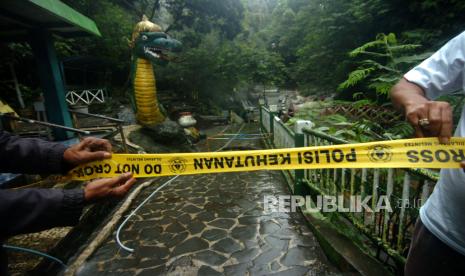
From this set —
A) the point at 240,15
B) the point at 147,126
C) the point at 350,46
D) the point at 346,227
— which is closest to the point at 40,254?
the point at 346,227

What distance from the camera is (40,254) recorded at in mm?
3246

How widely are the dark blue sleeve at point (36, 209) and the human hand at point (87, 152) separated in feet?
1.51

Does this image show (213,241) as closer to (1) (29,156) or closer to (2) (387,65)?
(1) (29,156)

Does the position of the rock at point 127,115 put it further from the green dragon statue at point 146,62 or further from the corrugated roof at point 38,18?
the corrugated roof at point 38,18

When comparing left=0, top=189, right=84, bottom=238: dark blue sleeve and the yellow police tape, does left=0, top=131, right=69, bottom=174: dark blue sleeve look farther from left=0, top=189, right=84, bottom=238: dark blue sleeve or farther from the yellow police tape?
left=0, top=189, right=84, bottom=238: dark blue sleeve

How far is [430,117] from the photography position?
3.97 ft

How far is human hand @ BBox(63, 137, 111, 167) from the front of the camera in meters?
1.61

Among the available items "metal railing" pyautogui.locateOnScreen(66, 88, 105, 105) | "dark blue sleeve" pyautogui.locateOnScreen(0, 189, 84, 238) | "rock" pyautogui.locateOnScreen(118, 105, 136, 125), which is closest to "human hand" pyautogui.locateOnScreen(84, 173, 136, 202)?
"dark blue sleeve" pyautogui.locateOnScreen(0, 189, 84, 238)

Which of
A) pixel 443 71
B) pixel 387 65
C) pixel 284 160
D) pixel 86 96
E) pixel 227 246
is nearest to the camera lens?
pixel 443 71

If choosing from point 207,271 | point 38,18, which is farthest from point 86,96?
point 207,271

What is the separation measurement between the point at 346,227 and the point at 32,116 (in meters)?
13.2

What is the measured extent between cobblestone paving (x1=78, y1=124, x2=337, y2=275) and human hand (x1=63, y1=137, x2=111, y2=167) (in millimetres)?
2504

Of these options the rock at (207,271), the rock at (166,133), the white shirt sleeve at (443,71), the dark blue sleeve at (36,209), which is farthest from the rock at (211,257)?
the rock at (166,133)

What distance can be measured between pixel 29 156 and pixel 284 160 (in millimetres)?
1794
